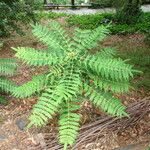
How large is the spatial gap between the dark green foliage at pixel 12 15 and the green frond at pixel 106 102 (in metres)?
4.56

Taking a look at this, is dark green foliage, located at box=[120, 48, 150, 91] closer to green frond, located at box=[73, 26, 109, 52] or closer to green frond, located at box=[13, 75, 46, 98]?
green frond, located at box=[73, 26, 109, 52]

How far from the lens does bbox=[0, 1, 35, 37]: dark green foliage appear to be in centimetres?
936

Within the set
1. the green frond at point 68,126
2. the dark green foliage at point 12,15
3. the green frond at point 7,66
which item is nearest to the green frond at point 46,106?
the green frond at point 68,126

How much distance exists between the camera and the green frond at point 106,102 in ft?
17.7

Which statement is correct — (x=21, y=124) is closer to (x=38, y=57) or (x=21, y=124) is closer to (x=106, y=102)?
(x=38, y=57)

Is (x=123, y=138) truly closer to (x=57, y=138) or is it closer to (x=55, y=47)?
(x=57, y=138)

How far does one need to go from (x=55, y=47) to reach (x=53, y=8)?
13.6m

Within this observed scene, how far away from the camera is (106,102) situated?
5469 mm

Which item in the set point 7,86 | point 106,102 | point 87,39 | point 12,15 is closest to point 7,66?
point 7,86

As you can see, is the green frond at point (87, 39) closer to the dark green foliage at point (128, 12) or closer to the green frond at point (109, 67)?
the green frond at point (109, 67)

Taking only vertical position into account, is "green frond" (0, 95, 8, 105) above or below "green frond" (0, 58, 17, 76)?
below

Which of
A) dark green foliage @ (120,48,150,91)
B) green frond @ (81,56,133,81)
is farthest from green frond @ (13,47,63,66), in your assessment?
dark green foliage @ (120,48,150,91)

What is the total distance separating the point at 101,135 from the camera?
5.71 metres

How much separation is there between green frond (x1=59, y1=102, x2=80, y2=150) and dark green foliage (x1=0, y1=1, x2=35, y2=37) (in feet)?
15.1
